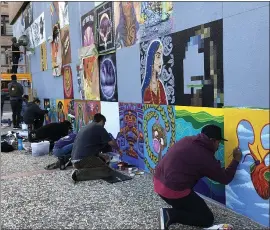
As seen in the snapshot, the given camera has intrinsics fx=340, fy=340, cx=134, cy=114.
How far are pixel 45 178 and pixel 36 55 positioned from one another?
10.4 metres

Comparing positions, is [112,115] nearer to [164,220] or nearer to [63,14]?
[164,220]

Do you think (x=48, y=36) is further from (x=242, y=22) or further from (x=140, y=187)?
(x=242, y=22)

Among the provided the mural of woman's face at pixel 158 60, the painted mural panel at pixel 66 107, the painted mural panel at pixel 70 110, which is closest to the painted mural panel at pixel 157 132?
the mural of woman's face at pixel 158 60

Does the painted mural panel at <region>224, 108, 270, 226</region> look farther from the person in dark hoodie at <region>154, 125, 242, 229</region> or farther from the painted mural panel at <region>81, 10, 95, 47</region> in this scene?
the painted mural panel at <region>81, 10, 95, 47</region>

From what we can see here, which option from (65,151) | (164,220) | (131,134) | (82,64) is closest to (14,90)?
(82,64)

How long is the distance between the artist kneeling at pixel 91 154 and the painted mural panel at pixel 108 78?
4.40 feet

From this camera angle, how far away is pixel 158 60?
20.0 feet

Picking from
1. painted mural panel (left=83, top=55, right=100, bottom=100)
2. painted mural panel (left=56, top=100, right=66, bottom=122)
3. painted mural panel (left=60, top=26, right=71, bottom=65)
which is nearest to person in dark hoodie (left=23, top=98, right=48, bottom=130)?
painted mural panel (left=56, top=100, right=66, bottom=122)

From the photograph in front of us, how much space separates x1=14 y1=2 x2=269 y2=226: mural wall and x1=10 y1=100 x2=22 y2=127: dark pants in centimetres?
527

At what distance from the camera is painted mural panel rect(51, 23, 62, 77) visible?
12.0 meters

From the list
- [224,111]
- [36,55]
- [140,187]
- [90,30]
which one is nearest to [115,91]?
[90,30]

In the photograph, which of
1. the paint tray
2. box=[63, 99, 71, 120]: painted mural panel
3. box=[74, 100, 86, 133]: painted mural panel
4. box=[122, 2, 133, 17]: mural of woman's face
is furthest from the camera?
box=[63, 99, 71, 120]: painted mural panel

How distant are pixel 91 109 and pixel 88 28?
2.20m

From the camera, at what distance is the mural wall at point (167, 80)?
13.9 ft
